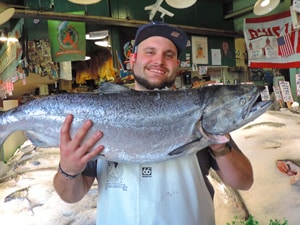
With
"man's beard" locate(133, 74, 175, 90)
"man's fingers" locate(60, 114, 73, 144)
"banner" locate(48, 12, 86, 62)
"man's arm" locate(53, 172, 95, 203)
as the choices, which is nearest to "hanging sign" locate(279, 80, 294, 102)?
"banner" locate(48, 12, 86, 62)

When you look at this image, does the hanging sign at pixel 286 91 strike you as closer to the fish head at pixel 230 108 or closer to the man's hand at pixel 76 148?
the fish head at pixel 230 108

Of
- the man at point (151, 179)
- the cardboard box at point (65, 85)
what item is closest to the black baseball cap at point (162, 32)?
the man at point (151, 179)

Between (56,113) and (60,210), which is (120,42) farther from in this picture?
(56,113)

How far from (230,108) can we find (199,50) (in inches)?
288

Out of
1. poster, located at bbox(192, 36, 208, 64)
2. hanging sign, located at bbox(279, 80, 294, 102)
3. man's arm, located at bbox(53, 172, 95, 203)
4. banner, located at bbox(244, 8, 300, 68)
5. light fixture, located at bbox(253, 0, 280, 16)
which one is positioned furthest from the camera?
poster, located at bbox(192, 36, 208, 64)

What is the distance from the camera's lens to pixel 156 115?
156 centimetres

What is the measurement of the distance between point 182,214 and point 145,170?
0.26 m

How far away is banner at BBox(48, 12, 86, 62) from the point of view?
20.1ft

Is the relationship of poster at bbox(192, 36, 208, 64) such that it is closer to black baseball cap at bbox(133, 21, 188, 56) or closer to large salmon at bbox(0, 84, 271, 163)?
black baseball cap at bbox(133, 21, 188, 56)

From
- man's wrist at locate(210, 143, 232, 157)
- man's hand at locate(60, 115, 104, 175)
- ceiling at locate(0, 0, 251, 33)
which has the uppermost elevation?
ceiling at locate(0, 0, 251, 33)

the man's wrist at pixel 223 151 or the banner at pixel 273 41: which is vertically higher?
the banner at pixel 273 41

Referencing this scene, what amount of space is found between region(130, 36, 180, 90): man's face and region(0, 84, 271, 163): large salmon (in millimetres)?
177

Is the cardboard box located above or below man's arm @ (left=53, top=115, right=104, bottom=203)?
above

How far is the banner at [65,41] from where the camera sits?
6.12m
